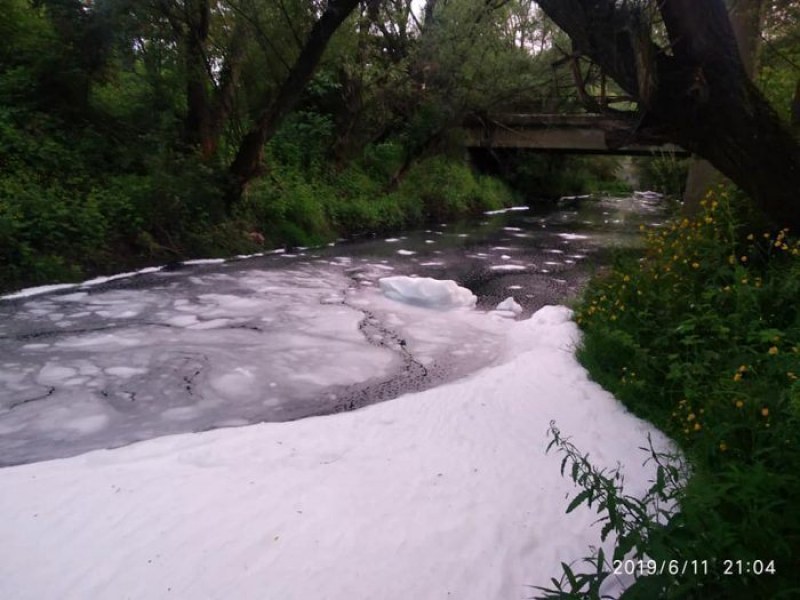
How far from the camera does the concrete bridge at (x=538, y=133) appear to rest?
19.9 metres

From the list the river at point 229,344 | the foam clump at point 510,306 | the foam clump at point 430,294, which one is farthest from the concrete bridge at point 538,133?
the foam clump at point 430,294

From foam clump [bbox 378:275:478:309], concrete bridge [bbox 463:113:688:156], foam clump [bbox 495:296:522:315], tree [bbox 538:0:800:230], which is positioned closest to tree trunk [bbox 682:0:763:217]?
tree [bbox 538:0:800:230]

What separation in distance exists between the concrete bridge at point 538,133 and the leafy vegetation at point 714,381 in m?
15.0

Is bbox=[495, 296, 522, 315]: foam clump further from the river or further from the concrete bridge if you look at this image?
the concrete bridge

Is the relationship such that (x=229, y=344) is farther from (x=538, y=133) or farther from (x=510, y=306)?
(x=538, y=133)

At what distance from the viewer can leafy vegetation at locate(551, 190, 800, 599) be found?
6.72 feet

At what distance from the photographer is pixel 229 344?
19.9ft

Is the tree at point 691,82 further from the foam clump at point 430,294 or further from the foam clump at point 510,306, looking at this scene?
the foam clump at point 430,294

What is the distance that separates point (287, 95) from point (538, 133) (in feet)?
42.1

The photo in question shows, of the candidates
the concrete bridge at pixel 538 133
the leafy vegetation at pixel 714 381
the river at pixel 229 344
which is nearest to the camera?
the leafy vegetation at pixel 714 381

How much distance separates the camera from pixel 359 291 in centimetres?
877

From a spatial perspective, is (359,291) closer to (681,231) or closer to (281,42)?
(681,231)

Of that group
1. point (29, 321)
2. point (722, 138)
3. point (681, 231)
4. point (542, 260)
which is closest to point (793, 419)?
point (722, 138)

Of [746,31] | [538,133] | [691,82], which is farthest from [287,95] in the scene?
[538,133]
